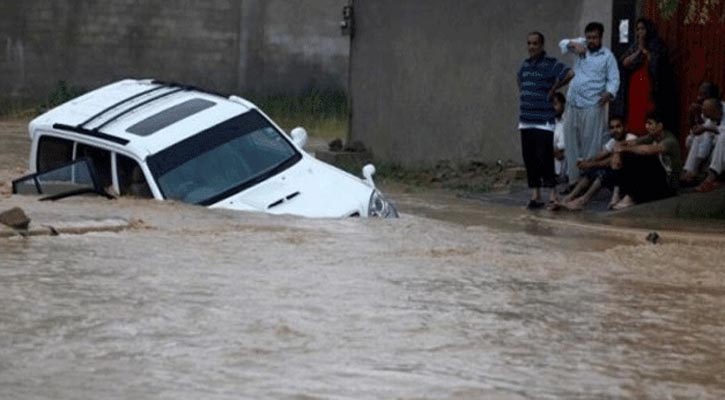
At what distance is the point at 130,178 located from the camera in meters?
12.1

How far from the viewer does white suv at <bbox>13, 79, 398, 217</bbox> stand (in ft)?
39.2

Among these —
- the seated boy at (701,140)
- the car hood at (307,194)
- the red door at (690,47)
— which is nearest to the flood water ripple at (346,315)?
the car hood at (307,194)

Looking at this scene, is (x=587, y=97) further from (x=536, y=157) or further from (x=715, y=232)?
(x=715, y=232)

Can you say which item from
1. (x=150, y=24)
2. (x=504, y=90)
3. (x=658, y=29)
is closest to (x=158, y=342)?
(x=658, y=29)

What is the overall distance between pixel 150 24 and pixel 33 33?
6.54 feet

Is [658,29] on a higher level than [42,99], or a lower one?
higher

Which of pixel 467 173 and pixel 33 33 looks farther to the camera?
pixel 33 33

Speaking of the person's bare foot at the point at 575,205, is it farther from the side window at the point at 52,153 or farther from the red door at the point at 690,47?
the side window at the point at 52,153

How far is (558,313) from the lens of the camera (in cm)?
845

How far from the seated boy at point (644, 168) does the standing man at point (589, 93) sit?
0.53 m

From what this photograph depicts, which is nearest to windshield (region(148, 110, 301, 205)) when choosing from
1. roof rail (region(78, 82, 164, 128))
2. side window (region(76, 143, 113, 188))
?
side window (region(76, 143, 113, 188))

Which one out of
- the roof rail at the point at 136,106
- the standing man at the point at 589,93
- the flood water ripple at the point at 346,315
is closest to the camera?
the flood water ripple at the point at 346,315

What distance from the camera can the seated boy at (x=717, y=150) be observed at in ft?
48.5

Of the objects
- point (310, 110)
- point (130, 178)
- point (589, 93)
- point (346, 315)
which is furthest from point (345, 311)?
point (310, 110)
